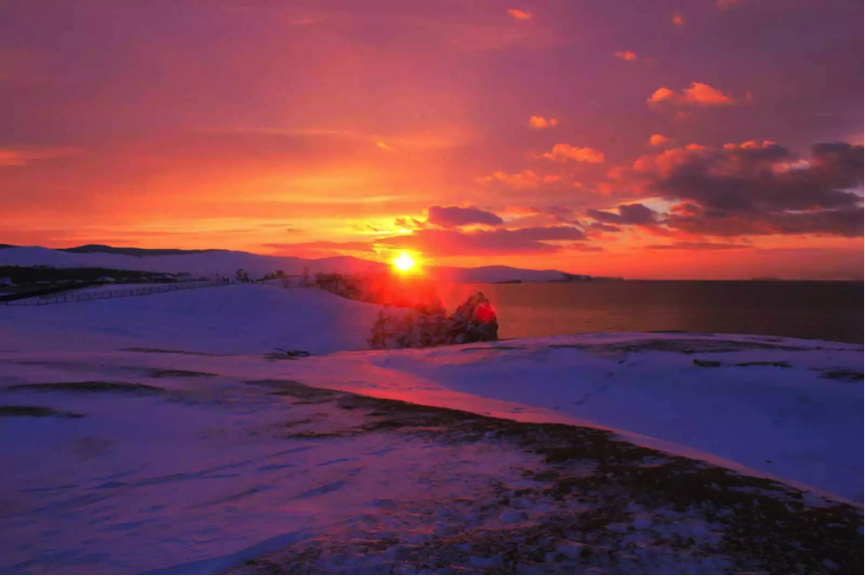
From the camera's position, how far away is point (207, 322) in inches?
1660

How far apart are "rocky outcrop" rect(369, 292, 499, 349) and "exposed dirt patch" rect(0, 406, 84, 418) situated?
29.2 metres

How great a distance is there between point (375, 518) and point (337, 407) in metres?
6.02

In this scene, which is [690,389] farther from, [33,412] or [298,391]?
[33,412]

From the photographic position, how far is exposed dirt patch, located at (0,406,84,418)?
997 cm

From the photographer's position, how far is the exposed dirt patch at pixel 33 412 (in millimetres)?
9969

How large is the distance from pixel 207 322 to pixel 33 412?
110 feet

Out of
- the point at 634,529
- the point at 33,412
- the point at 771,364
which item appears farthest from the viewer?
the point at 771,364

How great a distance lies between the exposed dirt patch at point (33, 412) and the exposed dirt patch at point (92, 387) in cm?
138

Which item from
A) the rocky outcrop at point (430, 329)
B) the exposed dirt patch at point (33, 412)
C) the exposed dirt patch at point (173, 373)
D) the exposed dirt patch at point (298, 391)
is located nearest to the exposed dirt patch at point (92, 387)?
the exposed dirt patch at point (33, 412)

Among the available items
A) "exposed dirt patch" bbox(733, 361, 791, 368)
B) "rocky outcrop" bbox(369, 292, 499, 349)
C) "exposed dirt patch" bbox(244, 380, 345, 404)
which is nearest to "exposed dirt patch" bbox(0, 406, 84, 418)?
"exposed dirt patch" bbox(244, 380, 345, 404)

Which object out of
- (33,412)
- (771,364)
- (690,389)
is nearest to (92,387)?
(33,412)

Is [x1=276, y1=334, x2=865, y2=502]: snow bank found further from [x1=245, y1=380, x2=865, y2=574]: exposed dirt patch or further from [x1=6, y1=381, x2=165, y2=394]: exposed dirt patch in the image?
[x1=6, y1=381, x2=165, y2=394]: exposed dirt patch

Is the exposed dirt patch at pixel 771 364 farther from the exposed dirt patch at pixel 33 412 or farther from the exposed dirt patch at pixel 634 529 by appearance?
the exposed dirt patch at pixel 33 412

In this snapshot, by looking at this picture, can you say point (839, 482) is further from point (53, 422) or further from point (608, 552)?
point (53, 422)
